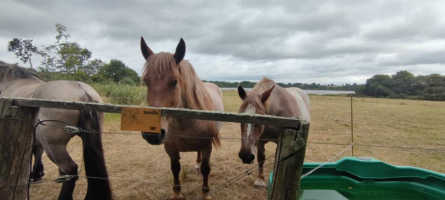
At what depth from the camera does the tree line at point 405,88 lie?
25.9 meters

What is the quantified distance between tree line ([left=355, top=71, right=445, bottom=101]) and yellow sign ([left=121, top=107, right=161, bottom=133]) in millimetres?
30249

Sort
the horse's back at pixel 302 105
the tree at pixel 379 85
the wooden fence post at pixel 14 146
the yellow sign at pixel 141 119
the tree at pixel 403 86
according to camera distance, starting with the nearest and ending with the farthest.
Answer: the yellow sign at pixel 141 119 < the wooden fence post at pixel 14 146 < the horse's back at pixel 302 105 < the tree at pixel 403 86 < the tree at pixel 379 85

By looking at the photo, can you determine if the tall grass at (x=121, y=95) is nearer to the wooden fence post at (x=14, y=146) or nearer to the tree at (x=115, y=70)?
the wooden fence post at (x=14, y=146)

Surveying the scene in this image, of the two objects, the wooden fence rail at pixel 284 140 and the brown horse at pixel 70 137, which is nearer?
the wooden fence rail at pixel 284 140

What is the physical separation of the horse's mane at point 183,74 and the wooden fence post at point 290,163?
1.27 metres

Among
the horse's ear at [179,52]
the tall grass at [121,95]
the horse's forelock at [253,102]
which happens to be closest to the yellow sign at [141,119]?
the horse's ear at [179,52]

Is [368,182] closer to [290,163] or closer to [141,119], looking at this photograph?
[290,163]

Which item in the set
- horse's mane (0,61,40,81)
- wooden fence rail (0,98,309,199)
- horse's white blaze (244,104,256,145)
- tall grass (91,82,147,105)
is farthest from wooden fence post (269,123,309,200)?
tall grass (91,82,147,105)

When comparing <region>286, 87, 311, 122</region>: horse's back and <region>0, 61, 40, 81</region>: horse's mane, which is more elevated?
<region>0, 61, 40, 81</region>: horse's mane

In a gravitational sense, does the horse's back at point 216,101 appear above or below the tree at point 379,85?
below

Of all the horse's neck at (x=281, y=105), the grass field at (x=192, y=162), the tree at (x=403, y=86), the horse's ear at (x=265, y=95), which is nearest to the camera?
the horse's ear at (x=265, y=95)

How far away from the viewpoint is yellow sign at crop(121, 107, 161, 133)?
1359 mm

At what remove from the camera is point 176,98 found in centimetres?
205

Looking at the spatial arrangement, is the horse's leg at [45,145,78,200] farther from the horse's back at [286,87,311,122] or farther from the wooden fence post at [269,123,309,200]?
the horse's back at [286,87,311,122]
